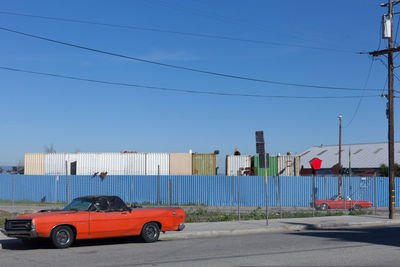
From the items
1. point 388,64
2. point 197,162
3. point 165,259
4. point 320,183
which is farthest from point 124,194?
point 165,259

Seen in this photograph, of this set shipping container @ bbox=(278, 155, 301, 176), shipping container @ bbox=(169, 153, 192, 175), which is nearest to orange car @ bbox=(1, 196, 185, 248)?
shipping container @ bbox=(169, 153, 192, 175)

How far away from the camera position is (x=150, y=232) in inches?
550

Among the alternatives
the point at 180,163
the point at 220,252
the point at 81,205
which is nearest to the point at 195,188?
the point at 180,163

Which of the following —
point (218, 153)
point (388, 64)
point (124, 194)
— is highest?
point (388, 64)

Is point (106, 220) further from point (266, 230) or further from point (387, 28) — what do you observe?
point (387, 28)

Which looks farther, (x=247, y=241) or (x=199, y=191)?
(x=199, y=191)

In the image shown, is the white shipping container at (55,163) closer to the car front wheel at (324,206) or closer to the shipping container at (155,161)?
the shipping container at (155,161)

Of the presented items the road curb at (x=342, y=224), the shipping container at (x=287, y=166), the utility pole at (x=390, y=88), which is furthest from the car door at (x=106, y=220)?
the shipping container at (x=287, y=166)

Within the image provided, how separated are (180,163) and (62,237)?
107ft

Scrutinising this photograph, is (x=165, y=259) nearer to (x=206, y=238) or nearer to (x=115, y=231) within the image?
(x=115, y=231)

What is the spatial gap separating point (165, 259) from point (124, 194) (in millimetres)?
28887

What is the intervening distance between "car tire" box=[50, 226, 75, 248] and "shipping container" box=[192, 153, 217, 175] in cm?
3272

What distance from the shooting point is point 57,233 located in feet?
40.1

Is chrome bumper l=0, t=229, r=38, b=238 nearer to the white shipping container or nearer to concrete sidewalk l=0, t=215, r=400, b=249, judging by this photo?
concrete sidewalk l=0, t=215, r=400, b=249
